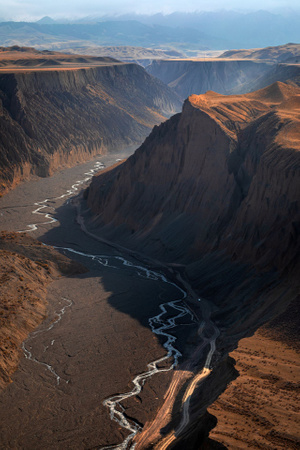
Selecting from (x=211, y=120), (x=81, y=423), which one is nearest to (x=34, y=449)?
(x=81, y=423)

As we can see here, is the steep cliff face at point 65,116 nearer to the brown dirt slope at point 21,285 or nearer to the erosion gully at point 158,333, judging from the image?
the erosion gully at point 158,333

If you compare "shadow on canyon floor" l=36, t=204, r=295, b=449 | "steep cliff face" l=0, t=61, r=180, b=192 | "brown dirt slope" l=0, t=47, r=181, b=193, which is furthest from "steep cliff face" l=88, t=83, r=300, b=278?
"brown dirt slope" l=0, t=47, r=181, b=193

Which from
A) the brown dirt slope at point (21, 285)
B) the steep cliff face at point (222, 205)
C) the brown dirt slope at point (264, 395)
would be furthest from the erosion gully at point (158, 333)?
the brown dirt slope at point (264, 395)

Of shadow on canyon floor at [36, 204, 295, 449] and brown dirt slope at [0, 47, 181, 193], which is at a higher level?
brown dirt slope at [0, 47, 181, 193]

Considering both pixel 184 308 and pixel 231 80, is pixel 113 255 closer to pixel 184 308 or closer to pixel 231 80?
pixel 184 308

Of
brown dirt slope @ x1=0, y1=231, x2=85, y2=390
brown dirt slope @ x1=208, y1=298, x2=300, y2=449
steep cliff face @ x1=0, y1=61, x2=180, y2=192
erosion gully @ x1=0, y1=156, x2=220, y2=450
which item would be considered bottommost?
erosion gully @ x1=0, y1=156, x2=220, y2=450

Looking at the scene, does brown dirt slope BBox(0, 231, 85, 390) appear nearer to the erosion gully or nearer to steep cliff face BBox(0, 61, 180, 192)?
the erosion gully

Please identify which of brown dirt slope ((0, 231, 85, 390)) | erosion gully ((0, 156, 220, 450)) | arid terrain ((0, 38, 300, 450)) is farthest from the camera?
brown dirt slope ((0, 231, 85, 390))
